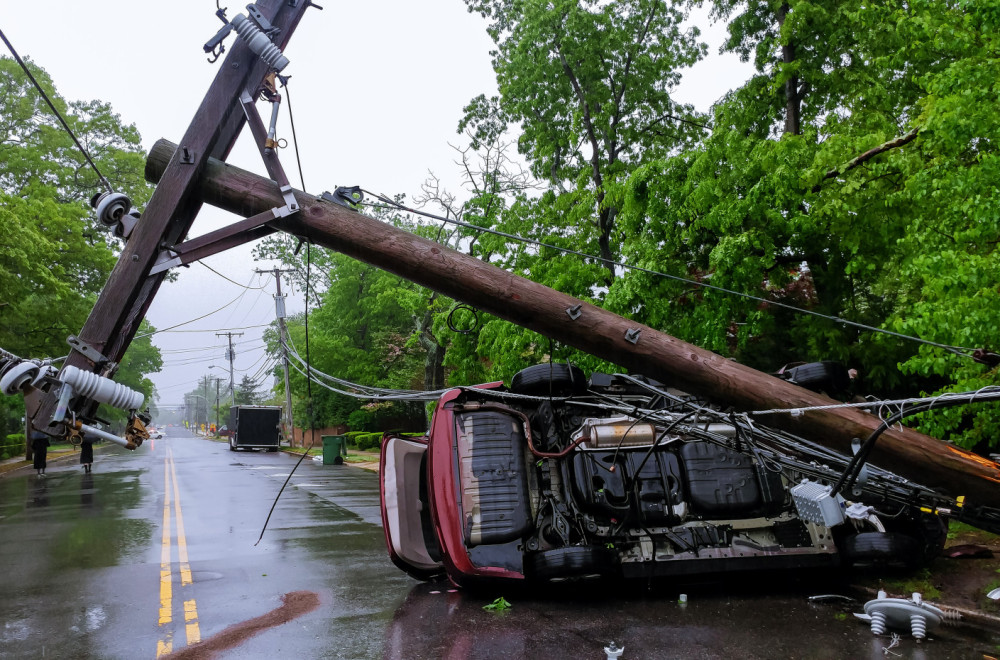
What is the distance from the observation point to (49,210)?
25.9 meters

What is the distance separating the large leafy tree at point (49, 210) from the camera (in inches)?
907

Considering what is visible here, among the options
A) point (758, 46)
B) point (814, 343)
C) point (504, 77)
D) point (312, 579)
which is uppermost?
point (504, 77)

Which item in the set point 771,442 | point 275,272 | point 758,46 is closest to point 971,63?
point 771,442

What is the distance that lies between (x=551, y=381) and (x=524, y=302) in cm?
154

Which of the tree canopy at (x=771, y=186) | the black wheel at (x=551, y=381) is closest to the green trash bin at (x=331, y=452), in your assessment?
the tree canopy at (x=771, y=186)

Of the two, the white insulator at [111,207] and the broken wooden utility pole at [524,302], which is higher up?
the white insulator at [111,207]

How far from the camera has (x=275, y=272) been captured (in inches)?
1681

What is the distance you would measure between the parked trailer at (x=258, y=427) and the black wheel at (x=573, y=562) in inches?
1584

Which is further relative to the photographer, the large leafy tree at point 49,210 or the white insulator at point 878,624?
the large leafy tree at point 49,210

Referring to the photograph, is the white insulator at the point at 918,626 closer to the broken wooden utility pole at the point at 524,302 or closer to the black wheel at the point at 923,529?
the broken wooden utility pole at the point at 524,302

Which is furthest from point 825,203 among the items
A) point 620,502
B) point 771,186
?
point 620,502

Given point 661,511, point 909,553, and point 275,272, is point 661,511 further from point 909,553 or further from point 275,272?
point 275,272

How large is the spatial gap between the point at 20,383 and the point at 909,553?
297 inches

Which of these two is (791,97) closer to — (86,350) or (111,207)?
(111,207)
